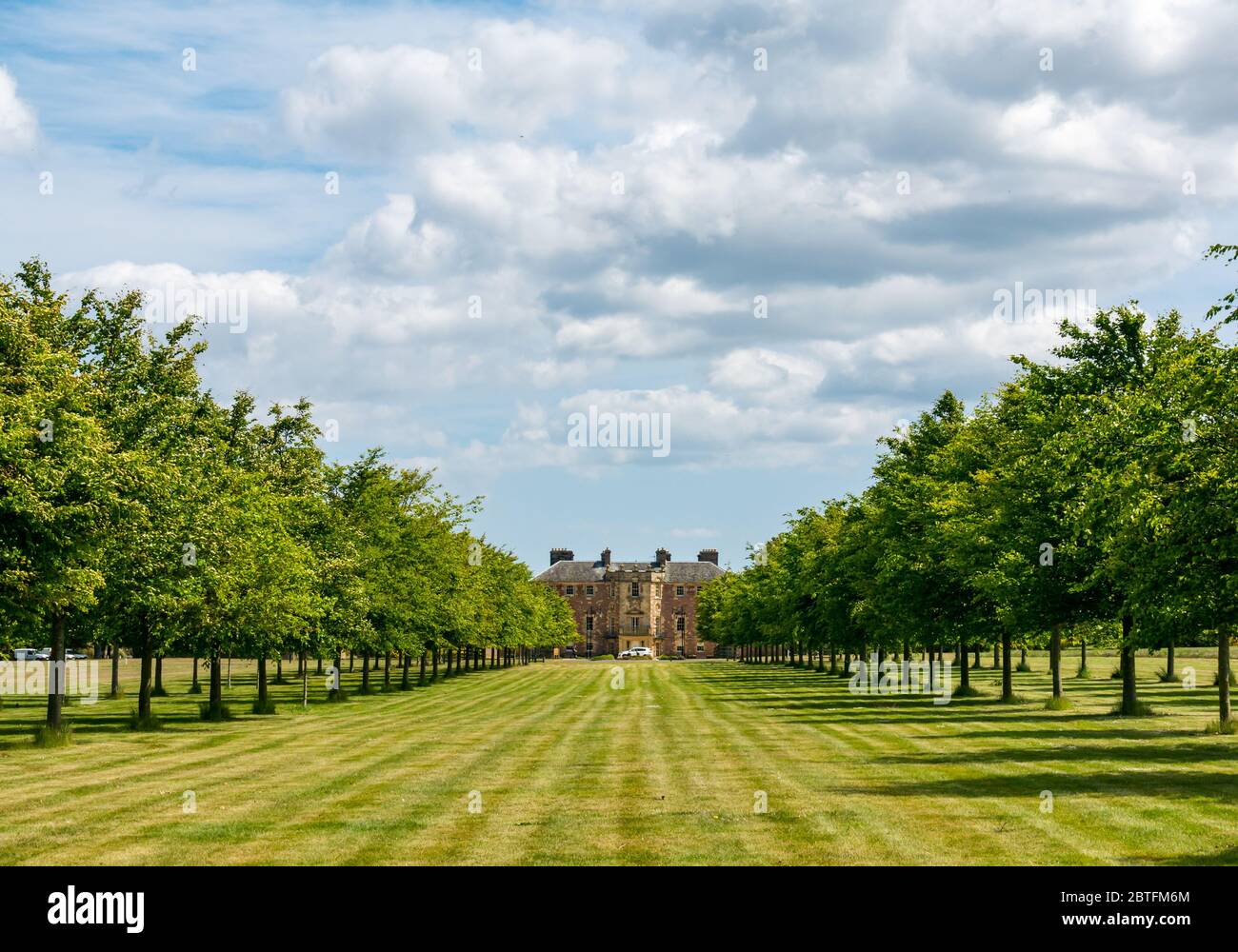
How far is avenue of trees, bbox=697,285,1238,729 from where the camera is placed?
28.9 m

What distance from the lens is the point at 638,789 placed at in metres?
26.3

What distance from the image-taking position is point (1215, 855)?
58.6 feet

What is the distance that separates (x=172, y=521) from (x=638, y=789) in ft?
66.7

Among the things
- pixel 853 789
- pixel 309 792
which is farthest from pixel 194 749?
pixel 853 789

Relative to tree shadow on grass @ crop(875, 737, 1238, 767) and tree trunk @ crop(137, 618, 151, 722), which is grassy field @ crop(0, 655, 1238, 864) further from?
tree trunk @ crop(137, 618, 151, 722)

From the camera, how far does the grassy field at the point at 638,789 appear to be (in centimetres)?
1905

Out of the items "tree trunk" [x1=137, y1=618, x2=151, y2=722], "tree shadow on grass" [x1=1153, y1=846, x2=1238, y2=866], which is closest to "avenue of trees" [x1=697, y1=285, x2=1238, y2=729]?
"tree shadow on grass" [x1=1153, y1=846, x2=1238, y2=866]

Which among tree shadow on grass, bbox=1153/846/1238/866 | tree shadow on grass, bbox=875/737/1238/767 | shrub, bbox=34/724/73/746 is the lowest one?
shrub, bbox=34/724/73/746

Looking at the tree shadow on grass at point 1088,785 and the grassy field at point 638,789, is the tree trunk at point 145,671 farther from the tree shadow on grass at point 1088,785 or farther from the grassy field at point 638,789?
the tree shadow on grass at point 1088,785

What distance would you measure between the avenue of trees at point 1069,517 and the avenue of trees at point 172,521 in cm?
2345

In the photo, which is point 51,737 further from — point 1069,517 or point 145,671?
point 1069,517

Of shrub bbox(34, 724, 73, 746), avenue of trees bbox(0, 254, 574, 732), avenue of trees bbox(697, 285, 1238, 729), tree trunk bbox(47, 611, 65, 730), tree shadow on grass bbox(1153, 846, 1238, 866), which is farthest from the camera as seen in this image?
tree trunk bbox(47, 611, 65, 730)

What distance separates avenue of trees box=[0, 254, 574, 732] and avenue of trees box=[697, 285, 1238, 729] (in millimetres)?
23447

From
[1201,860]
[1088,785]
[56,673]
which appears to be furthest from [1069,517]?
[56,673]
